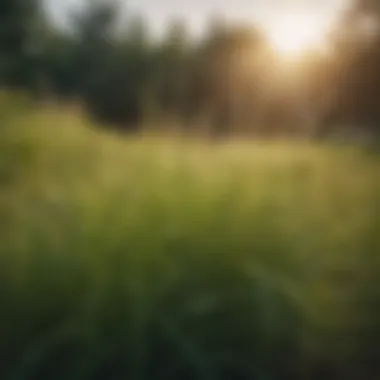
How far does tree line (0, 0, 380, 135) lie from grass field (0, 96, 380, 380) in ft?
0.56

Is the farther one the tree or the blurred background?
the tree

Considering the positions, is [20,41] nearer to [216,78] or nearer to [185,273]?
[216,78]

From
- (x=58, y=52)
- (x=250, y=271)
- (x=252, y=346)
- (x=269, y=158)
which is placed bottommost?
(x=252, y=346)

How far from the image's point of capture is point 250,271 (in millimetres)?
2928

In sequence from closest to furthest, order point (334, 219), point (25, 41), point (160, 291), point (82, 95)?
point (160, 291)
point (334, 219)
point (82, 95)
point (25, 41)

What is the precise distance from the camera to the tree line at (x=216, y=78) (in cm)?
341

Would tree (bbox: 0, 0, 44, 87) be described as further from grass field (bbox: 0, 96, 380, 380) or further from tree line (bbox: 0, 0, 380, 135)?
grass field (bbox: 0, 96, 380, 380)

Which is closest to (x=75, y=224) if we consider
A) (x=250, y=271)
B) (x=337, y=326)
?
(x=250, y=271)

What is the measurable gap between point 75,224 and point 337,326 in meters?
0.86

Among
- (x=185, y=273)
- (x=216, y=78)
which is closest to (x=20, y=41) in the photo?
(x=216, y=78)

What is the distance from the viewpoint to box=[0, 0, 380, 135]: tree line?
11.2 ft

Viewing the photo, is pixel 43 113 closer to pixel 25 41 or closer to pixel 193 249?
pixel 25 41

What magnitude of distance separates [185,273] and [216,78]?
87cm

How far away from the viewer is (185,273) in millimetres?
2906
